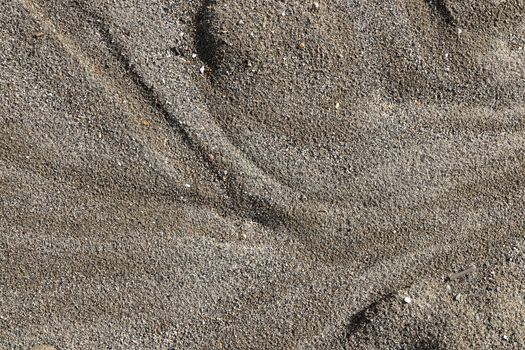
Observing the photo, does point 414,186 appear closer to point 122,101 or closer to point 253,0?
point 253,0

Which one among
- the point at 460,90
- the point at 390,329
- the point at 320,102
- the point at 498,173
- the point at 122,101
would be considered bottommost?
the point at 390,329

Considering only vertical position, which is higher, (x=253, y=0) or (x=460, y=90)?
(x=253, y=0)

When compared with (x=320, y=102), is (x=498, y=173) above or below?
below

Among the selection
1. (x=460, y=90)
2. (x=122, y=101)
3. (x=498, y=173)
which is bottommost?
(x=498, y=173)

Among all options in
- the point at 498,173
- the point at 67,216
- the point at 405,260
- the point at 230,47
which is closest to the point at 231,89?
the point at 230,47

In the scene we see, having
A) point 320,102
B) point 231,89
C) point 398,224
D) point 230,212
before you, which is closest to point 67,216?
point 230,212

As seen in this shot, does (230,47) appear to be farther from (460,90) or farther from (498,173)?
(498,173)
